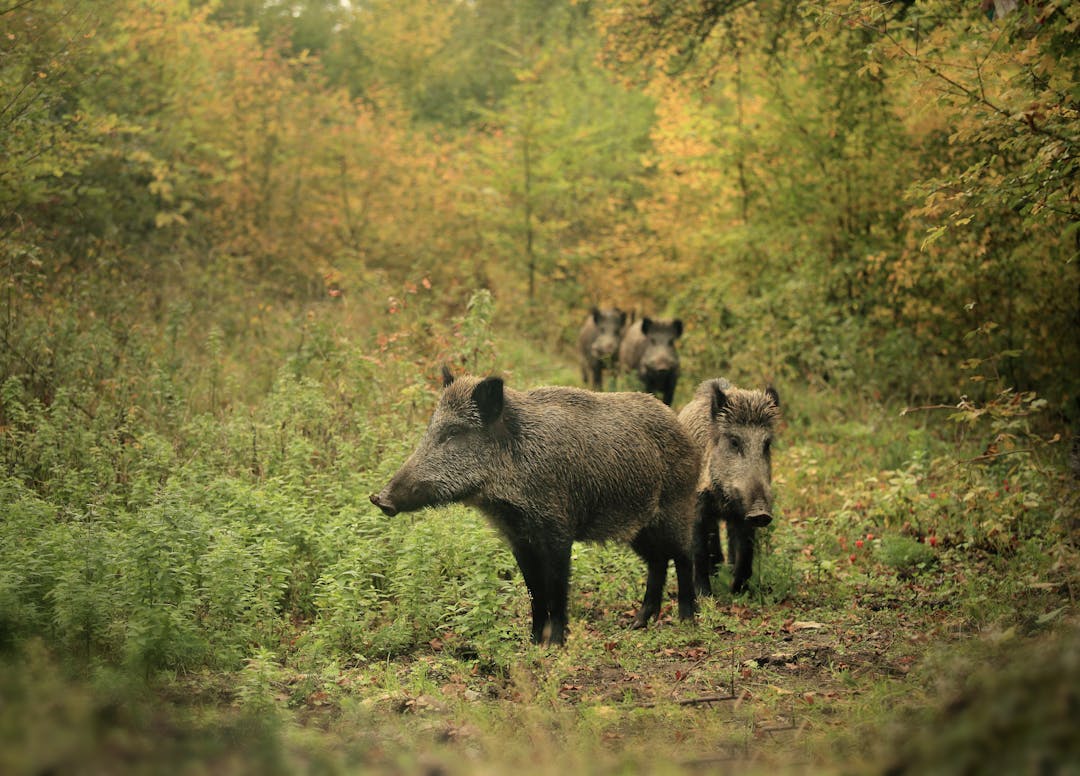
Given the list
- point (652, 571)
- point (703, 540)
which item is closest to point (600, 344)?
point (703, 540)

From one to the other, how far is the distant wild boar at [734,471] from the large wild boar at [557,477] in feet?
1.58

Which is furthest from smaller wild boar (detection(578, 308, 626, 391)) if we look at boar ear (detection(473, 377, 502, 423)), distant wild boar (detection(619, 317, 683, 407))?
boar ear (detection(473, 377, 502, 423))

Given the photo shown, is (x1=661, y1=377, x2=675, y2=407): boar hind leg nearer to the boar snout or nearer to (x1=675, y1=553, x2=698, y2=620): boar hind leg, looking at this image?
(x1=675, y1=553, x2=698, y2=620): boar hind leg

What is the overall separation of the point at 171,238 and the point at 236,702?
1372cm

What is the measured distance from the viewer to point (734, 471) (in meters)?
7.66

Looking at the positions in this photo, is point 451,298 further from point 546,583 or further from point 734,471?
point 546,583

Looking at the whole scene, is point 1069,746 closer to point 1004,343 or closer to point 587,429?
point 587,429

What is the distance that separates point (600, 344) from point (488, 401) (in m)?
10.2

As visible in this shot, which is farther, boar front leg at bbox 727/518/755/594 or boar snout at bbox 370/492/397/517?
boar front leg at bbox 727/518/755/594

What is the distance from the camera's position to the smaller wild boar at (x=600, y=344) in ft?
54.0

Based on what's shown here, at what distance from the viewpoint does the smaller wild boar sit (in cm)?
1645

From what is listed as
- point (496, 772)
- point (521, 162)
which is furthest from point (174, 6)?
point (496, 772)

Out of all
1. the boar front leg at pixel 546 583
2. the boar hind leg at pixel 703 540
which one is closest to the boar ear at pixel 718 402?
the boar hind leg at pixel 703 540

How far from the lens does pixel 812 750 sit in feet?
13.0
